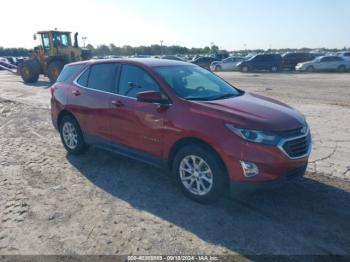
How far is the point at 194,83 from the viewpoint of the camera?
4766 millimetres

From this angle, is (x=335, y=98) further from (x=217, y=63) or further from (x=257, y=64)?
(x=217, y=63)

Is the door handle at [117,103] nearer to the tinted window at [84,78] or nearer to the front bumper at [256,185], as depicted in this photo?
the tinted window at [84,78]

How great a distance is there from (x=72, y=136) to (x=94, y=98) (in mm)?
1134

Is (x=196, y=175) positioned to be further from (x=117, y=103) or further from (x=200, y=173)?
(x=117, y=103)

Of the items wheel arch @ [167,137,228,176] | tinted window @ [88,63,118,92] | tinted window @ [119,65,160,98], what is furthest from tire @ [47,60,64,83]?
wheel arch @ [167,137,228,176]

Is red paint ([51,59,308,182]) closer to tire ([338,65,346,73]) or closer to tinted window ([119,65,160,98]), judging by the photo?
tinted window ([119,65,160,98])

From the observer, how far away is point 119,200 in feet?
14.1

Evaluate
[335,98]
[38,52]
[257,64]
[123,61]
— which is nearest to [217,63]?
[257,64]

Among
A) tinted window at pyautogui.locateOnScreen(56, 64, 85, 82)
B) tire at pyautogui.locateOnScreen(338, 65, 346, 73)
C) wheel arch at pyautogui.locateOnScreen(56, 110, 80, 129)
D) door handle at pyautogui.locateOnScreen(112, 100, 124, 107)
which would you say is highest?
tinted window at pyautogui.locateOnScreen(56, 64, 85, 82)

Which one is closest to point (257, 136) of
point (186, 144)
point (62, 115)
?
point (186, 144)

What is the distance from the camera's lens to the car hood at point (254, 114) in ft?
12.2

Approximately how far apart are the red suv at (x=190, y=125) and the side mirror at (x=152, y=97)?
0.01 metres

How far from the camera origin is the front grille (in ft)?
12.3

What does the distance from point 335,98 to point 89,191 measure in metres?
A: 11.3
